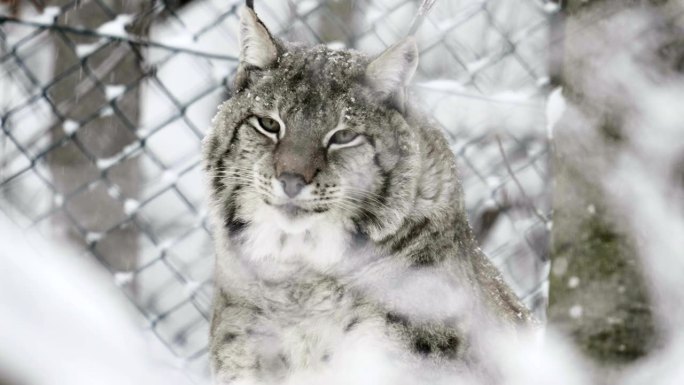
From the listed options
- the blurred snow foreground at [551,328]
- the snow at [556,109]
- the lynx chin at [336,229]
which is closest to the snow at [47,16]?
the lynx chin at [336,229]

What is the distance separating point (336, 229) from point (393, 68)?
0.41 metres

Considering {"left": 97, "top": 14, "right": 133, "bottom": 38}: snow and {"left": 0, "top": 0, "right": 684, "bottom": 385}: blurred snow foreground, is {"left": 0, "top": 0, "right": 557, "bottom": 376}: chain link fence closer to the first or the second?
{"left": 97, "top": 14, "right": 133, "bottom": 38}: snow

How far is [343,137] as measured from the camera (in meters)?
2.39

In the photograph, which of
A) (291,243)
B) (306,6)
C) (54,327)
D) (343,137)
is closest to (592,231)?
(343,137)

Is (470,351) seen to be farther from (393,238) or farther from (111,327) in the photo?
(111,327)

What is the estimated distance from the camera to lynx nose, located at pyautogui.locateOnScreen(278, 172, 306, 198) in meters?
2.29

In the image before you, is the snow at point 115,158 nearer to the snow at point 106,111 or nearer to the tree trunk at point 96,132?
the tree trunk at point 96,132

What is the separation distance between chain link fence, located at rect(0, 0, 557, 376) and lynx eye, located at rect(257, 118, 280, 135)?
0.96 m

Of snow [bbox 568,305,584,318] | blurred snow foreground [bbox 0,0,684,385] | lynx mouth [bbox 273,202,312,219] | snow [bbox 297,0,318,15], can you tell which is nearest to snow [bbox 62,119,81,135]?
snow [bbox 297,0,318,15]

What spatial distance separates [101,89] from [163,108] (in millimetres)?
226

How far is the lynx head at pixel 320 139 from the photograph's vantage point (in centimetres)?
235

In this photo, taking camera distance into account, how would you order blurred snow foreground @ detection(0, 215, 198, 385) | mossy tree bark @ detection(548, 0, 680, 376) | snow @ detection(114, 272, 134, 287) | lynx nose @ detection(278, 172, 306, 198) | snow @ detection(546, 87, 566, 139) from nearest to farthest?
blurred snow foreground @ detection(0, 215, 198, 385) → mossy tree bark @ detection(548, 0, 680, 376) → snow @ detection(546, 87, 566, 139) → lynx nose @ detection(278, 172, 306, 198) → snow @ detection(114, 272, 134, 287)

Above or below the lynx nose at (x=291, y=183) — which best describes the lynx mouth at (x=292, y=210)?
below

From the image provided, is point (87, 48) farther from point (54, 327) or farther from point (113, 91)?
point (54, 327)
